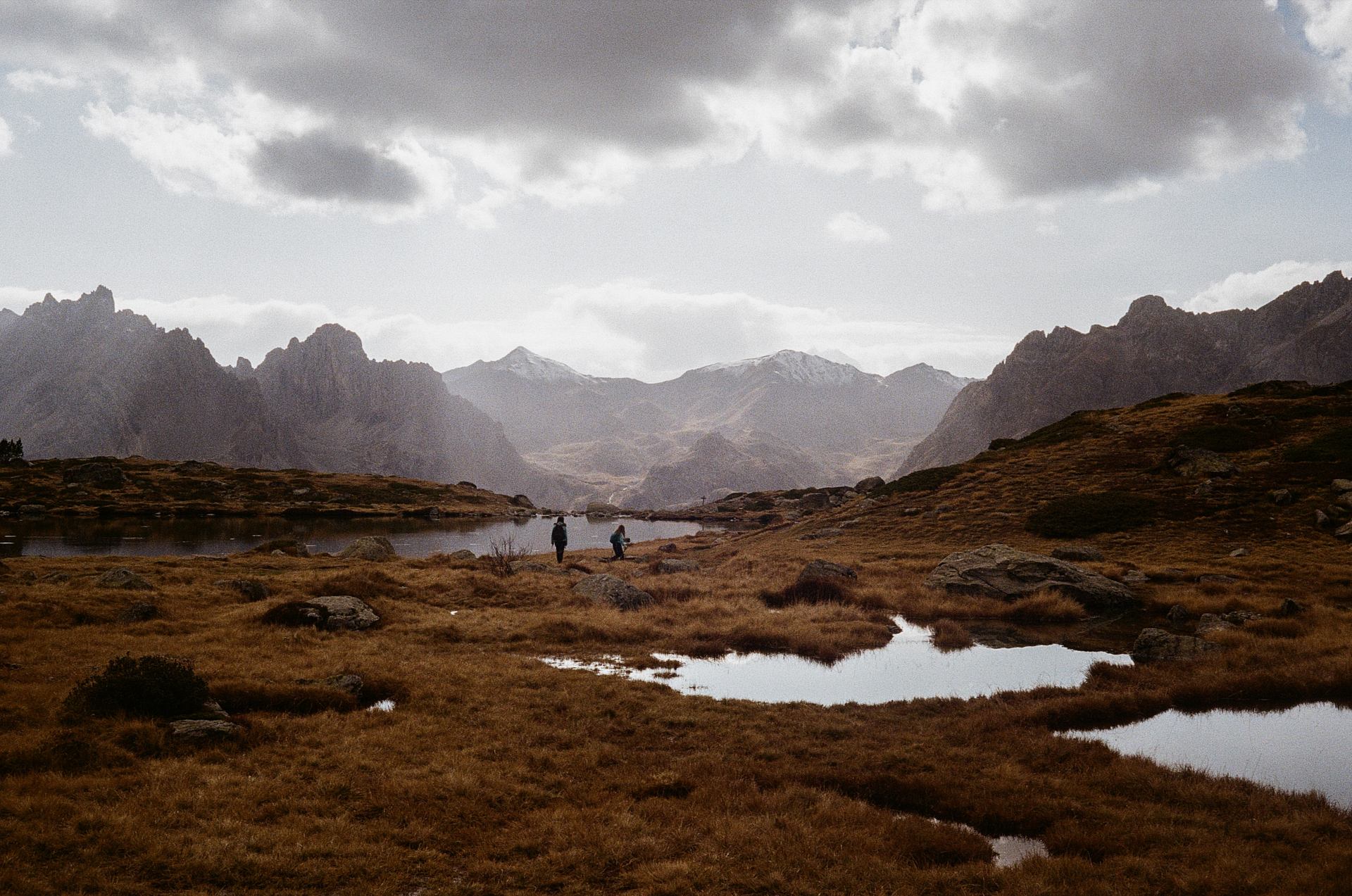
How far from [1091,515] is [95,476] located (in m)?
146

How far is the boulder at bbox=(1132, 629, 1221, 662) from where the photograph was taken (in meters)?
21.2

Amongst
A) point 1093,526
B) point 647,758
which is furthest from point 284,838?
point 1093,526

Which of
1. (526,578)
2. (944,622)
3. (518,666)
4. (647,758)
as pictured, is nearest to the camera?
(647,758)

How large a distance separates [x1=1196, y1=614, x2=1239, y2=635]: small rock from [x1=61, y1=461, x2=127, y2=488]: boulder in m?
145

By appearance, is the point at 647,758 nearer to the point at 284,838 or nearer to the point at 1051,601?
the point at 284,838

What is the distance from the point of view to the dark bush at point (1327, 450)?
1688 inches

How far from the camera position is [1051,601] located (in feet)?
94.6

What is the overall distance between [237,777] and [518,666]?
10186mm

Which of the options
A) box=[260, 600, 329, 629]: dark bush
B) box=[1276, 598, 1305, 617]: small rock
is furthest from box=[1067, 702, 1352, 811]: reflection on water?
box=[260, 600, 329, 629]: dark bush

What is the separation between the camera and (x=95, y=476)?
114 meters

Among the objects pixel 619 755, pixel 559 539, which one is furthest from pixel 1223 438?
pixel 619 755

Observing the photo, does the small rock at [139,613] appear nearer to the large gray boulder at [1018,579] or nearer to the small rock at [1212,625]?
the large gray boulder at [1018,579]

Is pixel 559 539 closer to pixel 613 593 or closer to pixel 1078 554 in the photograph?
pixel 613 593

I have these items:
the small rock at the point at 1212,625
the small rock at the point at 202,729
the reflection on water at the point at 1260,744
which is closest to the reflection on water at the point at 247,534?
the small rock at the point at 202,729
